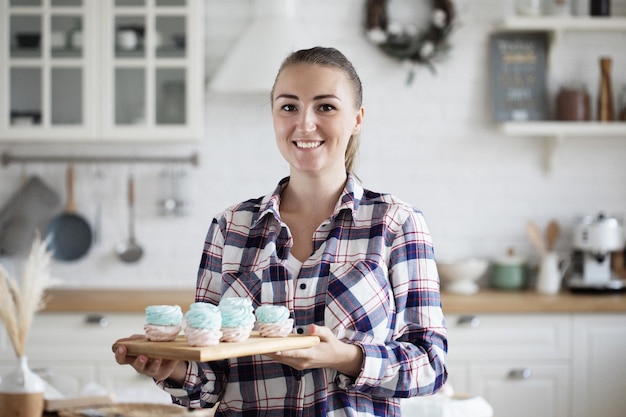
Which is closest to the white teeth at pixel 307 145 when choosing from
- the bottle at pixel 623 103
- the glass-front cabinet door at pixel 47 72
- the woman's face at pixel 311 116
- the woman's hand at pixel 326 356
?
the woman's face at pixel 311 116

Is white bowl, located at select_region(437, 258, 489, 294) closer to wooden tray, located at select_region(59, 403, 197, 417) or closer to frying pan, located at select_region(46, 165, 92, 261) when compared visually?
frying pan, located at select_region(46, 165, 92, 261)

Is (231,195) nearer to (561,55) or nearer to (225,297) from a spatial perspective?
(561,55)

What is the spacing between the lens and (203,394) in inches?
66.7

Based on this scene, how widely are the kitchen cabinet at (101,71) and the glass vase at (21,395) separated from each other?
2.15 m

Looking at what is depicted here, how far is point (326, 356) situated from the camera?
5.05ft

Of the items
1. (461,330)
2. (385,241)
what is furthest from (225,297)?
(461,330)

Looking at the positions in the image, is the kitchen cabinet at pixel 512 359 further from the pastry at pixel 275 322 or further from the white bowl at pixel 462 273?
the pastry at pixel 275 322

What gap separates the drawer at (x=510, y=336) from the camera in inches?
161

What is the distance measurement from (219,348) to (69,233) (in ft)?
11.1

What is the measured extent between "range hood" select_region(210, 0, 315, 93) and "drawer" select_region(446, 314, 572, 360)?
1460 millimetres

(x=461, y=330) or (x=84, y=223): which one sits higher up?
(x=84, y=223)

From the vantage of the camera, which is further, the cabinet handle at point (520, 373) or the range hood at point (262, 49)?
the range hood at point (262, 49)

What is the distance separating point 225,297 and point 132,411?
756mm

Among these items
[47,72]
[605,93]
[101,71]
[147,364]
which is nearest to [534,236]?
[605,93]
